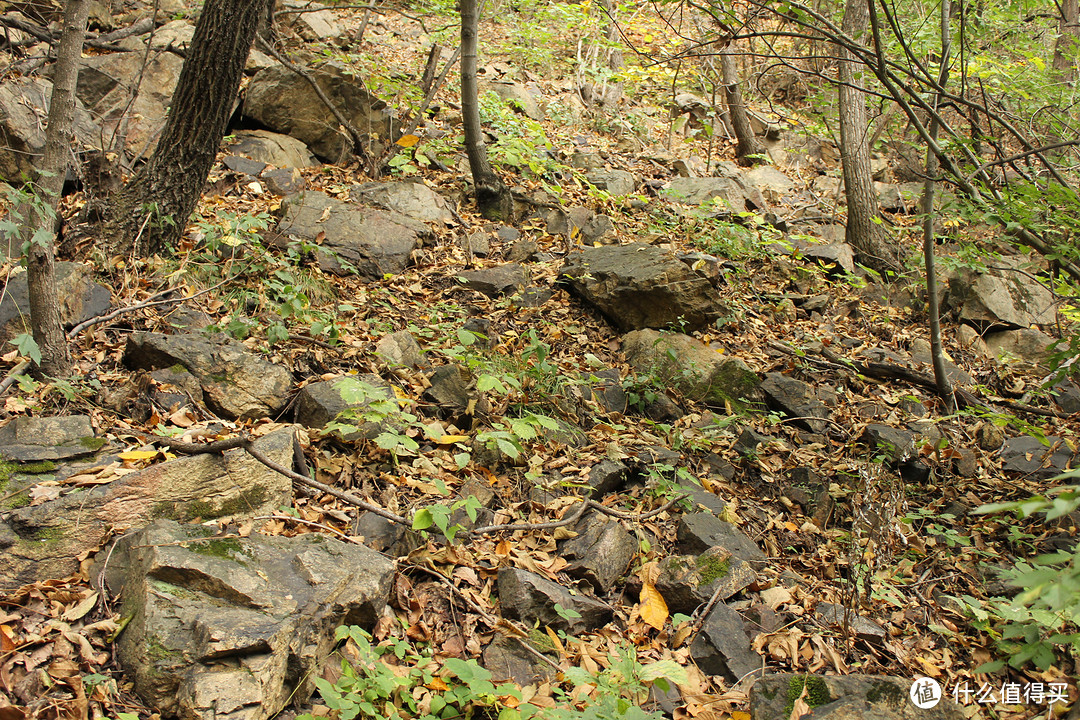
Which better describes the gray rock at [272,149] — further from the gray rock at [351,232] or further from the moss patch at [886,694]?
the moss patch at [886,694]

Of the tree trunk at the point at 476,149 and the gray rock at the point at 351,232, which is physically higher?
the tree trunk at the point at 476,149

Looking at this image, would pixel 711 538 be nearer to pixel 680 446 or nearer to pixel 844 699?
pixel 680 446

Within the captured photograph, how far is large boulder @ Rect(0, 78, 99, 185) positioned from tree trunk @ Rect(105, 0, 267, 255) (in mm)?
1010

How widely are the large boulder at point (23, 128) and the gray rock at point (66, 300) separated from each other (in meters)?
1.76

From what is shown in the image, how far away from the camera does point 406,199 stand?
7.16m

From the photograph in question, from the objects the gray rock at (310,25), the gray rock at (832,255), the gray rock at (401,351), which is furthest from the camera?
the gray rock at (310,25)

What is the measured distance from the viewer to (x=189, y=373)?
3.84 m

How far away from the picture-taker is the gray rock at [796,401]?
5.44m

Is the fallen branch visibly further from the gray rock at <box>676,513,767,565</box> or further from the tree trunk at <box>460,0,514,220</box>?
the gray rock at <box>676,513,767,565</box>

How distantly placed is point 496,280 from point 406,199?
5.46 ft

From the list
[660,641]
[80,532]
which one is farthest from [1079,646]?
[80,532]

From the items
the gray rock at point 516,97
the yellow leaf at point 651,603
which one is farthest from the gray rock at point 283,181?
the yellow leaf at point 651,603

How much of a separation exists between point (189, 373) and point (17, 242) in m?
1.97

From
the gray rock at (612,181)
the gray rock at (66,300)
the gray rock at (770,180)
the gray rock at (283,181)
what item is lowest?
the gray rock at (66,300)
